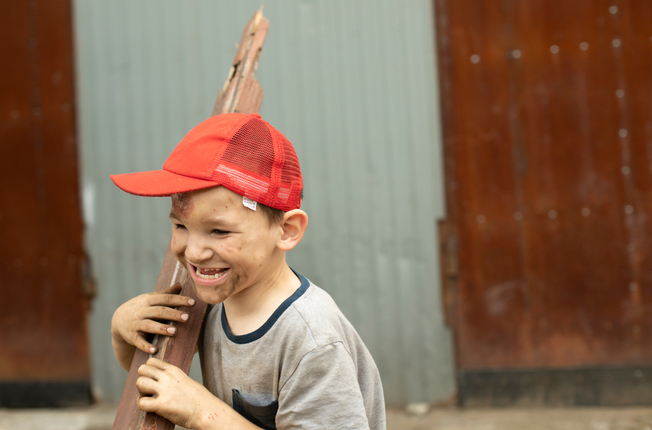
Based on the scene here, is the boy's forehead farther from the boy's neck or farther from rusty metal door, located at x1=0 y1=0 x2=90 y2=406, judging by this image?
rusty metal door, located at x1=0 y1=0 x2=90 y2=406

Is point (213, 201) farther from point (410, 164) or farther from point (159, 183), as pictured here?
point (410, 164)

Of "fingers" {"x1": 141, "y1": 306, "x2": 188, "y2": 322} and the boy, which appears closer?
the boy

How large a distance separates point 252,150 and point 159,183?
0.19m

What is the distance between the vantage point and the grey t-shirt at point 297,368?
1.06 m


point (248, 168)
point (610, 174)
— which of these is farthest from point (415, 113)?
point (248, 168)

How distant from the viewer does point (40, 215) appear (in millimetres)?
3979

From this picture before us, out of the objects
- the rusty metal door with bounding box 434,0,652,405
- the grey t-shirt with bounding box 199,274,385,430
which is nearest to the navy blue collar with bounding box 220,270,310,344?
the grey t-shirt with bounding box 199,274,385,430

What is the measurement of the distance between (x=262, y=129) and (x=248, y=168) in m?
0.10

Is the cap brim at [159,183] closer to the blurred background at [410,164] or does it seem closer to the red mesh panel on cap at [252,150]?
the red mesh panel on cap at [252,150]

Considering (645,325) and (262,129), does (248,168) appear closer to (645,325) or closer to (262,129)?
(262,129)

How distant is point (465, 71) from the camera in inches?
147

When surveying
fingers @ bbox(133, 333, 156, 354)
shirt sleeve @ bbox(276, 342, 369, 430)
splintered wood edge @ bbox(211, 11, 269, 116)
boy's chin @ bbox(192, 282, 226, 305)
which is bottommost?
shirt sleeve @ bbox(276, 342, 369, 430)

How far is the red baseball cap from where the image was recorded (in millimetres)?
1029

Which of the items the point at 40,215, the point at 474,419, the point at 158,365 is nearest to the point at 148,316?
the point at 158,365
